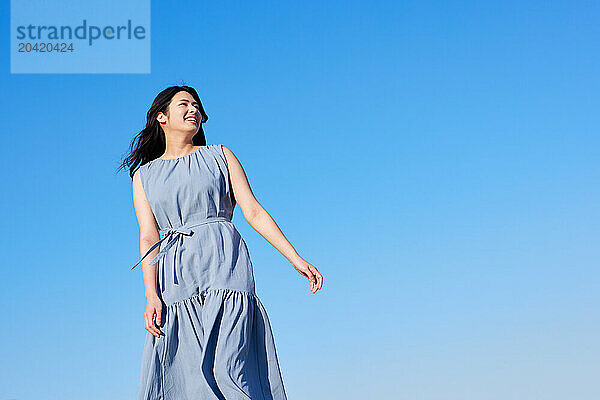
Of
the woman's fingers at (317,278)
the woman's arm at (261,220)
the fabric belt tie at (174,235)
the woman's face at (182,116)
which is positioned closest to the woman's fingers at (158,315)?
the fabric belt tie at (174,235)

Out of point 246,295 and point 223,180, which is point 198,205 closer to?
point 223,180

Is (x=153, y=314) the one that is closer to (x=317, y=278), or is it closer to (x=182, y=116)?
(x=317, y=278)

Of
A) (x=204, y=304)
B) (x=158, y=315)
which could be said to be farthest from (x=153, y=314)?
(x=204, y=304)

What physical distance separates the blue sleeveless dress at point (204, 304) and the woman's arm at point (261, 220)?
0.06 metres

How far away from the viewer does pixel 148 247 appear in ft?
17.2

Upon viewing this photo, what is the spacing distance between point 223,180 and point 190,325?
33.5 inches

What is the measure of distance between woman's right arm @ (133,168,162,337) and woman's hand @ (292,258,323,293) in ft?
2.67

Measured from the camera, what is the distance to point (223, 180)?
5207 millimetres

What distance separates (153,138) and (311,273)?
1411 mm

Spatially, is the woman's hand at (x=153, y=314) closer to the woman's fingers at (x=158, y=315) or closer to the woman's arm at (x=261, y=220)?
the woman's fingers at (x=158, y=315)

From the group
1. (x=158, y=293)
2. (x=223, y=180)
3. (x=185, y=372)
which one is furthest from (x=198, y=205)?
(x=185, y=372)

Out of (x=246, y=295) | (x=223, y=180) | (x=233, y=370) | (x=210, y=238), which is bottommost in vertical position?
(x=233, y=370)

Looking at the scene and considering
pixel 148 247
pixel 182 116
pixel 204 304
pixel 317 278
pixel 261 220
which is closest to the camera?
pixel 317 278

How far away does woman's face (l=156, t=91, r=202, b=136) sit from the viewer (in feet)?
17.6
